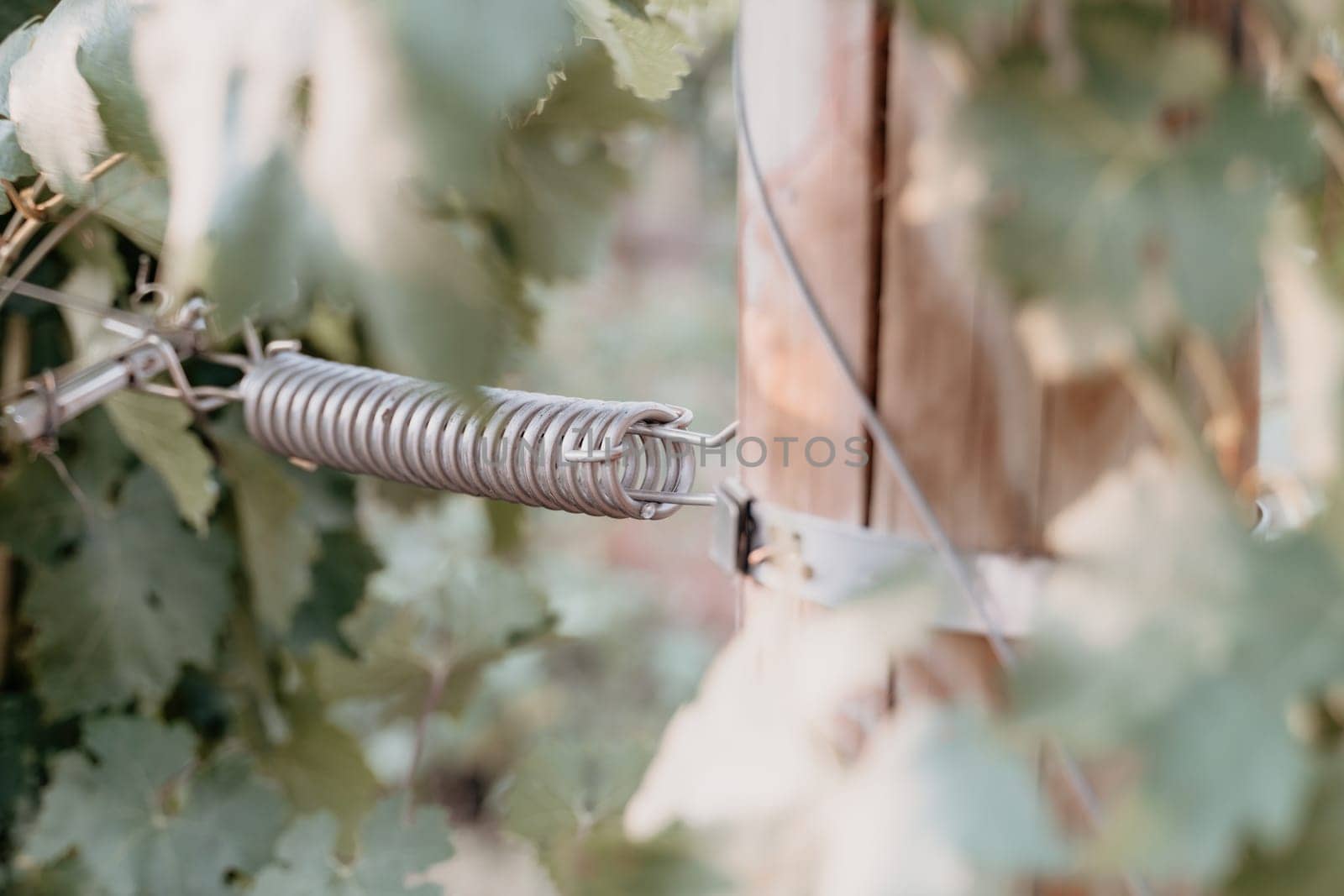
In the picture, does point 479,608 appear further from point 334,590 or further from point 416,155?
point 416,155

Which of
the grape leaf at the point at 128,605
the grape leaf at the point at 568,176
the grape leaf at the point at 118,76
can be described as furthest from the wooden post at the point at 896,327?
the grape leaf at the point at 128,605

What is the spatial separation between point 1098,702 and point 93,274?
738 millimetres

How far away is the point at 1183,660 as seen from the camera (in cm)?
25

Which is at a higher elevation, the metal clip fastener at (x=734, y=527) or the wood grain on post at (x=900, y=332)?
the wood grain on post at (x=900, y=332)

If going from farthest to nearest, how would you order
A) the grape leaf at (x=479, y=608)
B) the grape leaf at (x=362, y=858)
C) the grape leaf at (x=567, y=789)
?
the grape leaf at (x=479, y=608)
the grape leaf at (x=362, y=858)
the grape leaf at (x=567, y=789)

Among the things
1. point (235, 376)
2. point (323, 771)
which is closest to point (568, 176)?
point (235, 376)

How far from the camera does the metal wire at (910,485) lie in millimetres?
304

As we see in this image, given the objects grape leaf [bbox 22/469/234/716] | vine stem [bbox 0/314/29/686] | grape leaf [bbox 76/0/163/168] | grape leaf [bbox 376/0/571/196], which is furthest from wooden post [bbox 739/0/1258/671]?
vine stem [bbox 0/314/29/686]

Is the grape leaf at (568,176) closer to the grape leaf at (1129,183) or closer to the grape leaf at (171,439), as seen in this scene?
the grape leaf at (171,439)

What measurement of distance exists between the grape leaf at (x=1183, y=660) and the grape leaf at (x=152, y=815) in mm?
704

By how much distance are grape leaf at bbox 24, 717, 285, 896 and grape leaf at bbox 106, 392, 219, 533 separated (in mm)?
217

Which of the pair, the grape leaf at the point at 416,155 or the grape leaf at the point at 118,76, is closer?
the grape leaf at the point at 416,155

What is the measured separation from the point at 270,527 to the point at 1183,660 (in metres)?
0.67

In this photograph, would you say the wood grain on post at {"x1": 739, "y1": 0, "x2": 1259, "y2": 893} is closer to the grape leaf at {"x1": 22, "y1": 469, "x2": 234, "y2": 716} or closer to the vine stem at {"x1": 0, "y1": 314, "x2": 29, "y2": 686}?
the grape leaf at {"x1": 22, "y1": 469, "x2": 234, "y2": 716}
